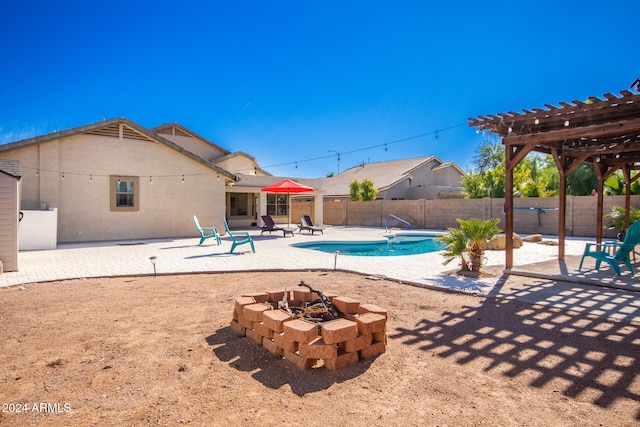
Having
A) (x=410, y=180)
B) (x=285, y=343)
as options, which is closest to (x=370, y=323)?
(x=285, y=343)

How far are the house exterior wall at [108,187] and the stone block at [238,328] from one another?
12.2 m

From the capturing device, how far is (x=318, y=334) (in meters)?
3.37

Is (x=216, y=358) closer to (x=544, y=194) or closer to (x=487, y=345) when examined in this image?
(x=487, y=345)

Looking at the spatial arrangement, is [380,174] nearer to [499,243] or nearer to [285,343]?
[499,243]

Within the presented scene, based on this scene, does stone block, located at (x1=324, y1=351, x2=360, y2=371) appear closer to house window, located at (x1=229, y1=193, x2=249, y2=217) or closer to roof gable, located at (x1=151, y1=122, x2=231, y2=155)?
house window, located at (x1=229, y1=193, x2=249, y2=217)

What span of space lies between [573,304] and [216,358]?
4978 mm

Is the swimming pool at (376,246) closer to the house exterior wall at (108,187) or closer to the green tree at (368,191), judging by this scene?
the house exterior wall at (108,187)

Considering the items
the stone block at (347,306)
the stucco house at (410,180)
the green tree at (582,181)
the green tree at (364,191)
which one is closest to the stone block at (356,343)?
the stone block at (347,306)

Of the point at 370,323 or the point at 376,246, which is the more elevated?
the point at 370,323

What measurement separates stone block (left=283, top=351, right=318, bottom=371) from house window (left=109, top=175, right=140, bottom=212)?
13287 mm

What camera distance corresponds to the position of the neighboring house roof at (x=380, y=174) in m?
30.5

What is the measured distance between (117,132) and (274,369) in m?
14.0

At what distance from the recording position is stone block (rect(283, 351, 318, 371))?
303cm

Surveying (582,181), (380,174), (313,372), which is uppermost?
(380,174)
